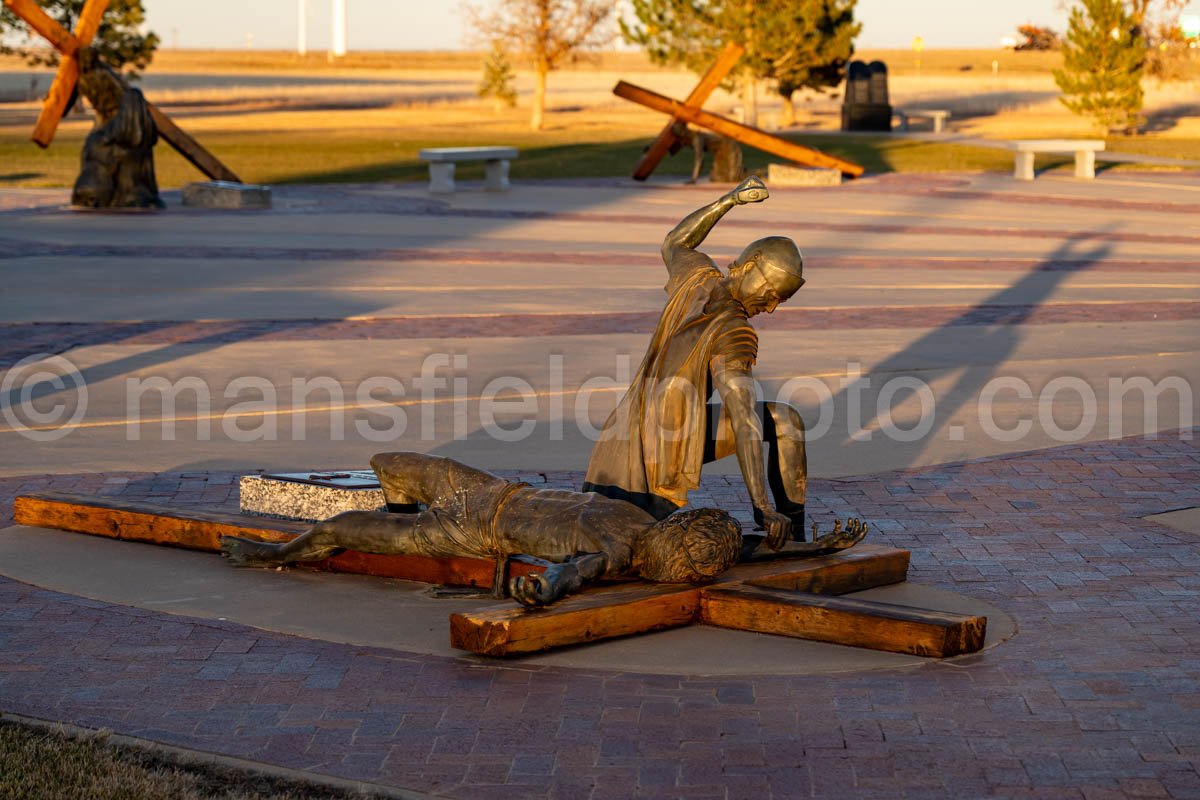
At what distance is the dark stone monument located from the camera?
4966cm

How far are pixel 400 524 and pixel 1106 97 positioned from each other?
41.8 metres

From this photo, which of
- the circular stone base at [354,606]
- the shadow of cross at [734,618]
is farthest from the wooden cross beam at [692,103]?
the shadow of cross at [734,618]

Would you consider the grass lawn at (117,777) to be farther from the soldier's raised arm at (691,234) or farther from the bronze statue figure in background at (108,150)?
the bronze statue figure in background at (108,150)

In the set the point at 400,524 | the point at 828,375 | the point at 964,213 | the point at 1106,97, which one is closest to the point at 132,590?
the point at 400,524

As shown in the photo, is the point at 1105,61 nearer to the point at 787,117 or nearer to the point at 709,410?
the point at 787,117

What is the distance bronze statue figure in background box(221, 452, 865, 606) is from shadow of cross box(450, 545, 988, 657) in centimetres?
8

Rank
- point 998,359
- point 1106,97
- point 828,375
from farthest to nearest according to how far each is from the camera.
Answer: point 1106,97 → point 998,359 → point 828,375

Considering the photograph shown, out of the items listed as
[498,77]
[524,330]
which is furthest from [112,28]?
[524,330]

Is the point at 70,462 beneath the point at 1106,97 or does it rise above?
beneath

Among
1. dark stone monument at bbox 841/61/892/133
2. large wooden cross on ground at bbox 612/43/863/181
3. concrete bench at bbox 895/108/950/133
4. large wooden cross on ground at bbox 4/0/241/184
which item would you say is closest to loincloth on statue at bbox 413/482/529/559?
large wooden cross on ground at bbox 4/0/241/184

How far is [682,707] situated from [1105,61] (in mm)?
41205

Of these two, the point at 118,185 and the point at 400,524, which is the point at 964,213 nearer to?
the point at 118,185

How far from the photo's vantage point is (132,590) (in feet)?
22.1

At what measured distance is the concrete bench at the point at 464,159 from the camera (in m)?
28.9
